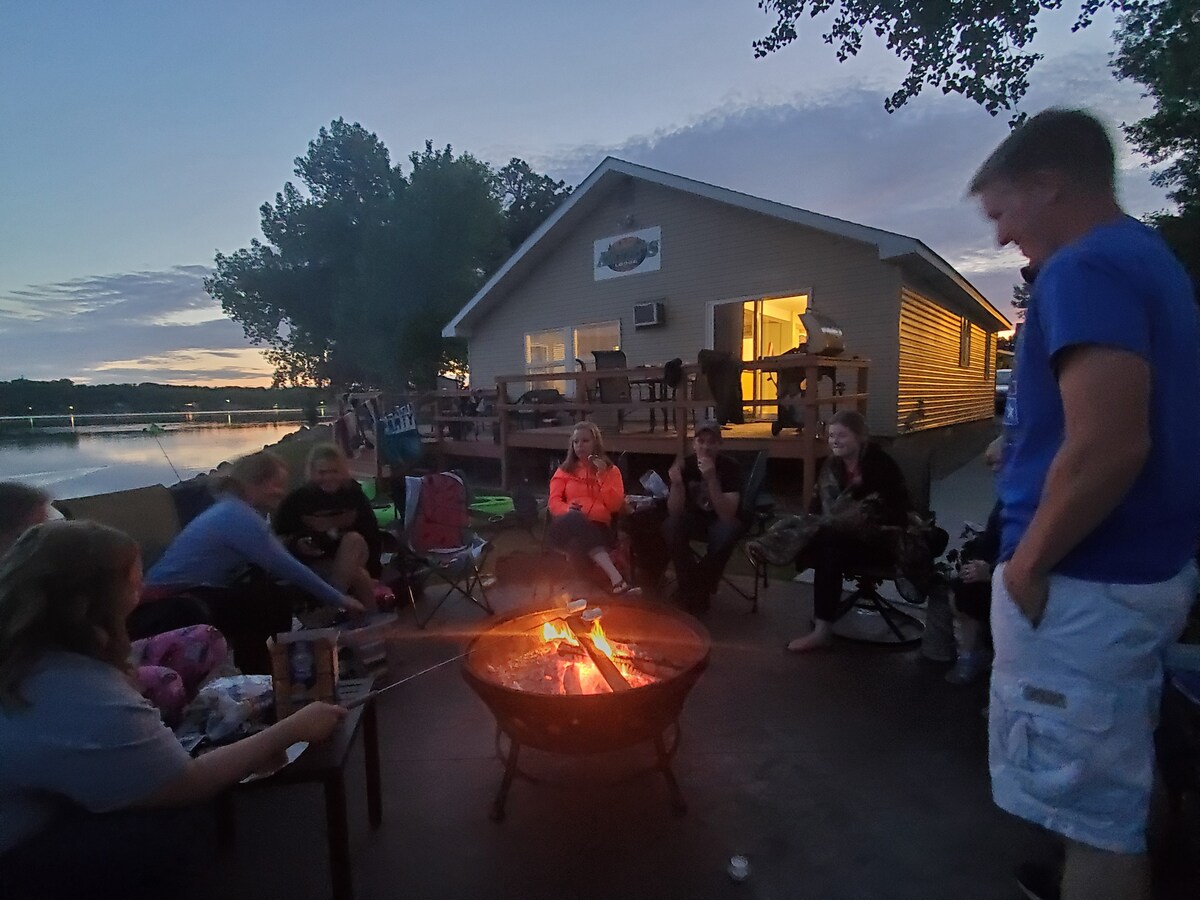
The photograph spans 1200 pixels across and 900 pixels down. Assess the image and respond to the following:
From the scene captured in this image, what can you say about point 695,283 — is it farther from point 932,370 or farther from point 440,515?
point 440,515

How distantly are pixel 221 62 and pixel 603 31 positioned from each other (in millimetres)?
5056

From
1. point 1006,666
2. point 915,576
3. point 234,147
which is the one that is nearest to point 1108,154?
point 1006,666

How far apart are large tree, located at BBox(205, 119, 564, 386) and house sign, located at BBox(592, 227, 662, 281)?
412 inches

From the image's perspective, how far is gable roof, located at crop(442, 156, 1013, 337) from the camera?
25.5ft

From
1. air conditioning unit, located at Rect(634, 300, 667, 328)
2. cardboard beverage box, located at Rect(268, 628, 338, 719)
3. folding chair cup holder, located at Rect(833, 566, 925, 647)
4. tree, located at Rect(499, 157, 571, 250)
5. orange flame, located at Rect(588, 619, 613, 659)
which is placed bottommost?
folding chair cup holder, located at Rect(833, 566, 925, 647)

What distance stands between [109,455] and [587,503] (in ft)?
15.1

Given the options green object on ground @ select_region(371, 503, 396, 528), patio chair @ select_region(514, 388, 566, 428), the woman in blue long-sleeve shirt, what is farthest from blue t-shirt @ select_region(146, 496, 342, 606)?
patio chair @ select_region(514, 388, 566, 428)

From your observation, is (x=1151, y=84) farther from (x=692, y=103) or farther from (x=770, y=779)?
(x=770, y=779)

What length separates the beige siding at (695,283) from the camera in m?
8.24

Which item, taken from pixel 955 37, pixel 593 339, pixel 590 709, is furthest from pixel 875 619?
pixel 593 339

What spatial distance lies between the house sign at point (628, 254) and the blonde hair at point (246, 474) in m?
8.06

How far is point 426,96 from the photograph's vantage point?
1142 cm

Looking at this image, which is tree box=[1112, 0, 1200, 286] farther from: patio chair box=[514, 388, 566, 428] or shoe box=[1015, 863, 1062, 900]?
shoe box=[1015, 863, 1062, 900]

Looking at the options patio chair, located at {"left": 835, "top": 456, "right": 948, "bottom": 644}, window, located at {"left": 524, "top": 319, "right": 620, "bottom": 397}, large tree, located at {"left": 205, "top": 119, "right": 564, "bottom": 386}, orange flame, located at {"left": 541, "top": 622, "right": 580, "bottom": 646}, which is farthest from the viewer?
large tree, located at {"left": 205, "top": 119, "right": 564, "bottom": 386}
